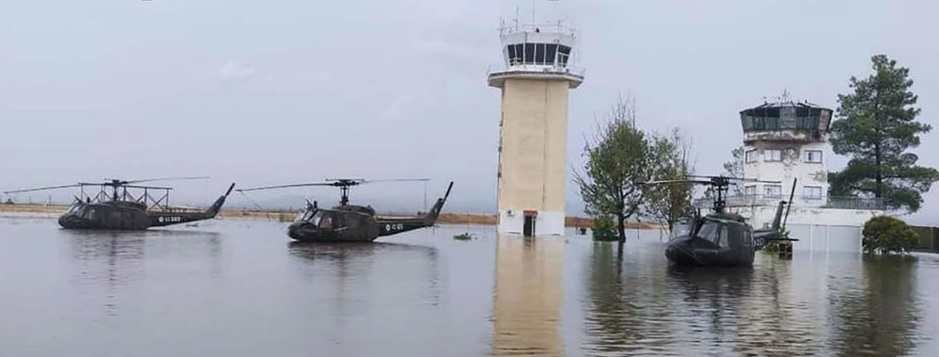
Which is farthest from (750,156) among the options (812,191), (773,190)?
(812,191)

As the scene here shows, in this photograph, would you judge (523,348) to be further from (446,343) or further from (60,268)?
(60,268)

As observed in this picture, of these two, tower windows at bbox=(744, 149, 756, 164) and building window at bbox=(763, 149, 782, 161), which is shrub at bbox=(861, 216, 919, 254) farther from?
tower windows at bbox=(744, 149, 756, 164)

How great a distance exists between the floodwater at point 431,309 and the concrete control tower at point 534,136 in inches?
1355

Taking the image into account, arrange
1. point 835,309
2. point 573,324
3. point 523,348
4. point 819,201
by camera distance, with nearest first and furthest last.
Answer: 1. point 523,348
2. point 573,324
3. point 835,309
4. point 819,201

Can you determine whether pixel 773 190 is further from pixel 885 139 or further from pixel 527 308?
pixel 527 308

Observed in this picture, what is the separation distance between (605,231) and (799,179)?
14.7 metres

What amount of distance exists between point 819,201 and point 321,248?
34.7 metres

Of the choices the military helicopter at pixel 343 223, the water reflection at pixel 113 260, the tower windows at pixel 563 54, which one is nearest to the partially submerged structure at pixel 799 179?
the tower windows at pixel 563 54

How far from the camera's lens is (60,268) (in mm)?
25141

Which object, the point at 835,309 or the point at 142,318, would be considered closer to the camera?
the point at 142,318

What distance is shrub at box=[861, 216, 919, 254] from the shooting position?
188 feet

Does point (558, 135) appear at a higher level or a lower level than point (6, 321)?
higher

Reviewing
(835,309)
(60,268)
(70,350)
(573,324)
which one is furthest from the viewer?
(60,268)

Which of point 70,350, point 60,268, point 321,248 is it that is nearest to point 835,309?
point 70,350
